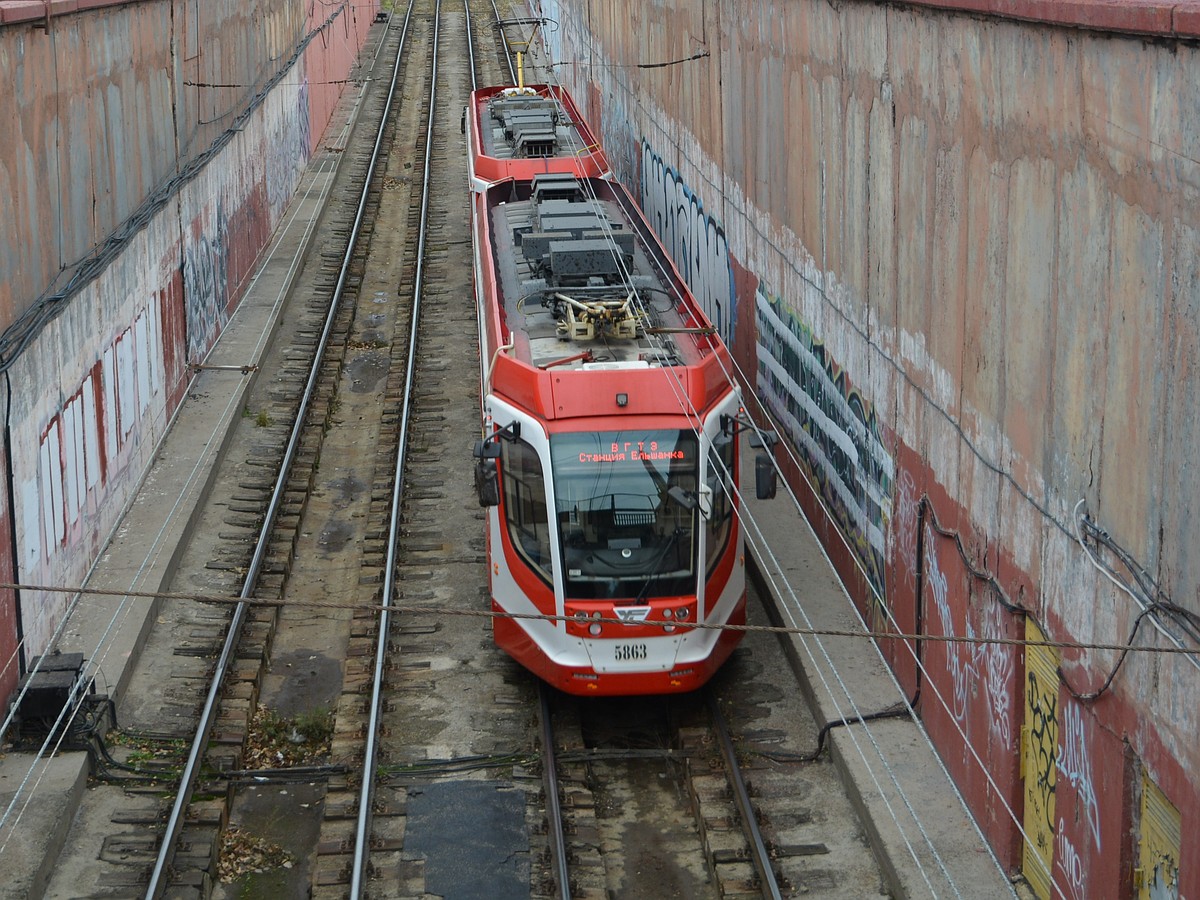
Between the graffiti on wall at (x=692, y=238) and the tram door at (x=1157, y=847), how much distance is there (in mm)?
13200

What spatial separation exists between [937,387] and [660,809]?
4.00 meters

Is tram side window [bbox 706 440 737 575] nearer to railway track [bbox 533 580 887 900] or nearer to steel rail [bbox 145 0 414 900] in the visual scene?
railway track [bbox 533 580 887 900]

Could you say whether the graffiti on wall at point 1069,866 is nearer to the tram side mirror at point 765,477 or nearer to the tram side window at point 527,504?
the tram side mirror at point 765,477

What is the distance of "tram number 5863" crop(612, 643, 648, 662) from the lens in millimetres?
12930

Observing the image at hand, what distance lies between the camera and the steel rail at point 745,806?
11281 millimetres

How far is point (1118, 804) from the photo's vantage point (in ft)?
29.3

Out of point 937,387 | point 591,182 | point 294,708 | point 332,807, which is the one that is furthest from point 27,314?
point 591,182

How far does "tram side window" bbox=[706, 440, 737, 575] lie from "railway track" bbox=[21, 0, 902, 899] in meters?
1.69

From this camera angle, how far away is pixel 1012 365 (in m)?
10.4

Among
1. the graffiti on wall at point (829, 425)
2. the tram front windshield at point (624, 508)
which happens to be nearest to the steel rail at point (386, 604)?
the tram front windshield at point (624, 508)

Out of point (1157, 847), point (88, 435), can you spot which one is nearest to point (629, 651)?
point (1157, 847)

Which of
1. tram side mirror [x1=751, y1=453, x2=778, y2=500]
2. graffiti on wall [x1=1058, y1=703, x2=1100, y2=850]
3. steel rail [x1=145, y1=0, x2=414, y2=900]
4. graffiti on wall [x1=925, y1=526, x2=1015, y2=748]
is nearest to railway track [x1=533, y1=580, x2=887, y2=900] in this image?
graffiti on wall [x1=925, y1=526, x2=1015, y2=748]

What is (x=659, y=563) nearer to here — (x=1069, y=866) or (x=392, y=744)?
(x=392, y=744)

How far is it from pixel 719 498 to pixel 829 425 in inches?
132
